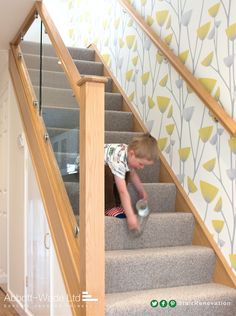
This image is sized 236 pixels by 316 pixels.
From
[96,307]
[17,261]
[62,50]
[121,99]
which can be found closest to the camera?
[96,307]

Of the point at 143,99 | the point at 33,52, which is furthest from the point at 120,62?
the point at 33,52

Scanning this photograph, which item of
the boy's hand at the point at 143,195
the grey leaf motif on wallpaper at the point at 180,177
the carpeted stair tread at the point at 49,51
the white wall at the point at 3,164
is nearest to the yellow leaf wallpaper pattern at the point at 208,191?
the grey leaf motif on wallpaper at the point at 180,177

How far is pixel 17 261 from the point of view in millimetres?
3561

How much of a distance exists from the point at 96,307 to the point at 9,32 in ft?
8.36

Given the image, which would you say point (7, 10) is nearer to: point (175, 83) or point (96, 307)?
point (175, 83)

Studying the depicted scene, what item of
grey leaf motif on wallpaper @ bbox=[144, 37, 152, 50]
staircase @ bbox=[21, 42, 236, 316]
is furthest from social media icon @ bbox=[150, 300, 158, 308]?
grey leaf motif on wallpaper @ bbox=[144, 37, 152, 50]

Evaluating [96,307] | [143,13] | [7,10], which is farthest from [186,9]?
[96,307]

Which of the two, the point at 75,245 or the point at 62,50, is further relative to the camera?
Result: the point at 62,50

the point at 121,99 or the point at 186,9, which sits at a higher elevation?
the point at 186,9

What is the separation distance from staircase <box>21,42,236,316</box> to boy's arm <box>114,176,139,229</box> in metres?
0.08

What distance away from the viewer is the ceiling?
3.13 m

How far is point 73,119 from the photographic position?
7.61 feet

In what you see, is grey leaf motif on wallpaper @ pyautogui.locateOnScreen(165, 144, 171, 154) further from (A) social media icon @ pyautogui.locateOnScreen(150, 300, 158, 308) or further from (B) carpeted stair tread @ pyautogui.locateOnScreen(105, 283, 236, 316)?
Result: (A) social media icon @ pyautogui.locateOnScreen(150, 300, 158, 308)

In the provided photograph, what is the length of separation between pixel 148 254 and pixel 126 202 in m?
0.32
